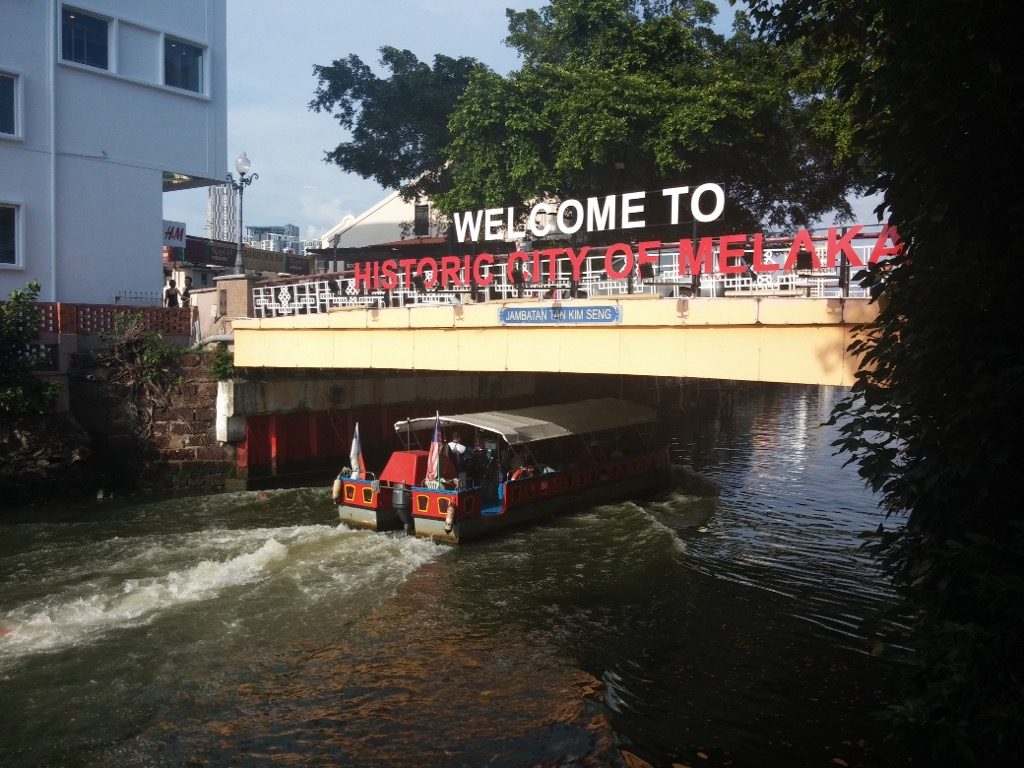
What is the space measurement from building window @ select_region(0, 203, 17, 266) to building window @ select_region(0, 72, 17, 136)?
2.21 m

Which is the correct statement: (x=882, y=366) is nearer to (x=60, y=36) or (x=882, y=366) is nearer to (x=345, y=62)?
(x=60, y=36)

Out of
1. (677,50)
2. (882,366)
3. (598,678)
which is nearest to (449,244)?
(677,50)

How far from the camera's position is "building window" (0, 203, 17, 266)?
25.1 m

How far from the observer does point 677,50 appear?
3067cm

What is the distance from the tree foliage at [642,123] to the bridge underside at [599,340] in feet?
34.1

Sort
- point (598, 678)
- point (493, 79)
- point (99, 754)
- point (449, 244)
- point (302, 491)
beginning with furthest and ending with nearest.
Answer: point (449, 244) < point (493, 79) < point (302, 491) < point (598, 678) < point (99, 754)

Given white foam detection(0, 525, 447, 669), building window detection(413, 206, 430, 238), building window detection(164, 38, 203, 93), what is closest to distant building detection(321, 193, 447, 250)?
Answer: building window detection(413, 206, 430, 238)

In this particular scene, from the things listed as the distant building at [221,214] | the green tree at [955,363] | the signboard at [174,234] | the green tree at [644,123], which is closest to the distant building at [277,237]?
the distant building at [221,214]

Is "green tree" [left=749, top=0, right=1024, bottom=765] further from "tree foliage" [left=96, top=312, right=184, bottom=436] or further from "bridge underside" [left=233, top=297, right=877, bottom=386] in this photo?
"tree foliage" [left=96, top=312, right=184, bottom=436]

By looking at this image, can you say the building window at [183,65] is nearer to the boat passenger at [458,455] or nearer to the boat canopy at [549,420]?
the boat canopy at [549,420]

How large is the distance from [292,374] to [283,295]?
8.08 feet

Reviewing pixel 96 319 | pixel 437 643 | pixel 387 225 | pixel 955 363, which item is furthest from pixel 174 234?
pixel 955 363

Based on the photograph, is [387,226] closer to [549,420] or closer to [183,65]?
[183,65]

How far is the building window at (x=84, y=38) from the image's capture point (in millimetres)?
26391
